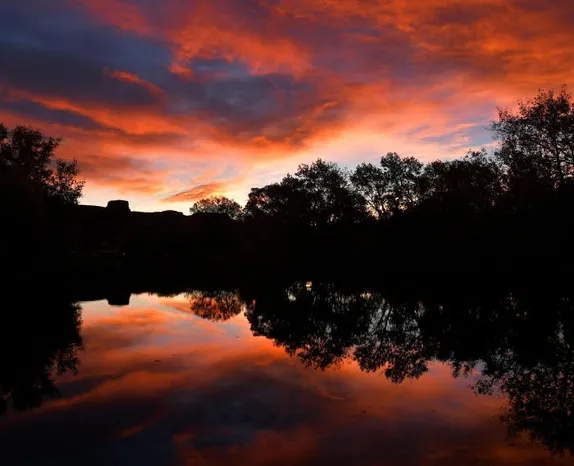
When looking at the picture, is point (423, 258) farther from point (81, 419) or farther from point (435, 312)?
point (81, 419)

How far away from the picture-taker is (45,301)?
Result: 27.2m

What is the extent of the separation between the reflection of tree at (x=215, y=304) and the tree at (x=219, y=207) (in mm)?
131049

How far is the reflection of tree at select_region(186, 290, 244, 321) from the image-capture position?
24422 mm

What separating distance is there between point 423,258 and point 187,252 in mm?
60055

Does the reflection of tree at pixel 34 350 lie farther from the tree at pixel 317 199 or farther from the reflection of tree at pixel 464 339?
the tree at pixel 317 199

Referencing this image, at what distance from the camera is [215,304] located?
28.9 metres

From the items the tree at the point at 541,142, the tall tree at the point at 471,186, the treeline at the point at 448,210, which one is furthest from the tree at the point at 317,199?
the tree at the point at 541,142

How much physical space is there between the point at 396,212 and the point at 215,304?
42786mm

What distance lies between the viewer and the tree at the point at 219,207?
548 feet

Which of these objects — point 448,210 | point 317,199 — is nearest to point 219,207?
point 317,199

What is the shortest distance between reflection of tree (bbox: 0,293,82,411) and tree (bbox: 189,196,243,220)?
143052 millimetres

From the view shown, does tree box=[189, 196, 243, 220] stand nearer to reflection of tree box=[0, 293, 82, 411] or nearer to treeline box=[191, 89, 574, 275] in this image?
treeline box=[191, 89, 574, 275]

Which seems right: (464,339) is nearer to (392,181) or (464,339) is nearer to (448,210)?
(448,210)

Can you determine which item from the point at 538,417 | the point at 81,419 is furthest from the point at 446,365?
the point at 81,419
